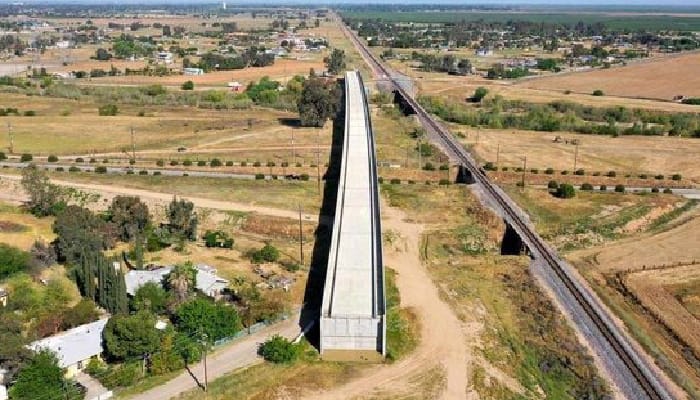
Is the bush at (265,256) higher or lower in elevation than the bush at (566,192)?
lower

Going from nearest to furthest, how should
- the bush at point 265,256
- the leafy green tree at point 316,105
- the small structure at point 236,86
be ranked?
the bush at point 265,256 → the leafy green tree at point 316,105 → the small structure at point 236,86

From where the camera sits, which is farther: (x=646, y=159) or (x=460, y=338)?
(x=646, y=159)

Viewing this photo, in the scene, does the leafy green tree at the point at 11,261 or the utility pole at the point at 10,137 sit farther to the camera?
the utility pole at the point at 10,137

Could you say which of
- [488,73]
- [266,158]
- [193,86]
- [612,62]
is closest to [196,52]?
[193,86]

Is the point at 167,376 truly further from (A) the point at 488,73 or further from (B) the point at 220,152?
(A) the point at 488,73

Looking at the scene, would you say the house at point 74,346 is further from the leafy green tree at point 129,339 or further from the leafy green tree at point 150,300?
the leafy green tree at point 150,300

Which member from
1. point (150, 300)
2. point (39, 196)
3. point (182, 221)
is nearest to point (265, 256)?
point (182, 221)

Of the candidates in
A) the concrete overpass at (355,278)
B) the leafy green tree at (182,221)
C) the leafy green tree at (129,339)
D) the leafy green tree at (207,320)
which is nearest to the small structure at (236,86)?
the concrete overpass at (355,278)
